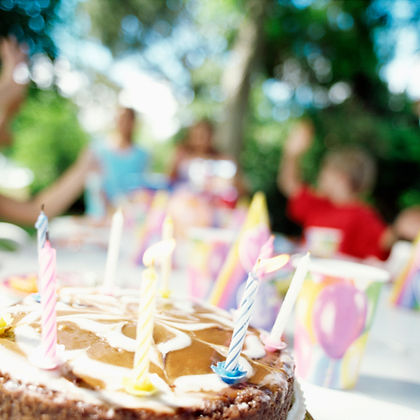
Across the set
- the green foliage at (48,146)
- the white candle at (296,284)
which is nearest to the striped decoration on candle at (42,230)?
the white candle at (296,284)

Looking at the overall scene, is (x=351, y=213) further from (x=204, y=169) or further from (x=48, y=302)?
(x=48, y=302)

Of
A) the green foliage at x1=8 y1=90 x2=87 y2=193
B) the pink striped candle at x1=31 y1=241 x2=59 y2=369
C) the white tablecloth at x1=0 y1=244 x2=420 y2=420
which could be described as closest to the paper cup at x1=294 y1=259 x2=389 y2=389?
the white tablecloth at x1=0 y1=244 x2=420 y2=420

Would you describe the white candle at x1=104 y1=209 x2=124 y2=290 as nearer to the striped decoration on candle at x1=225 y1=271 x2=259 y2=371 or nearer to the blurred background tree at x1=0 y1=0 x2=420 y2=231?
the striped decoration on candle at x1=225 y1=271 x2=259 y2=371

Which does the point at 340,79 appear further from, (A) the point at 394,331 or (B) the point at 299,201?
(A) the point at 394,331

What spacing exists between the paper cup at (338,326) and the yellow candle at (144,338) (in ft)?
1.61

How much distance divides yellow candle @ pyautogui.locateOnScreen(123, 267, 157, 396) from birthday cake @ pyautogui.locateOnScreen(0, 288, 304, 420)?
12mm

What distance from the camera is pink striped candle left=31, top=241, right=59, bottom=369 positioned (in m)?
0.63

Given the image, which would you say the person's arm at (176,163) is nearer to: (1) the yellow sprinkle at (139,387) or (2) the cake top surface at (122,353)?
(2) the cake top surface at (122,353)

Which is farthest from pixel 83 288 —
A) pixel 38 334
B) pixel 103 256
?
pixel 103 256

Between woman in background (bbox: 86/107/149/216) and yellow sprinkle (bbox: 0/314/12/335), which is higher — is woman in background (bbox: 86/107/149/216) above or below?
above

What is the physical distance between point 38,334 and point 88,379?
6.1 inches

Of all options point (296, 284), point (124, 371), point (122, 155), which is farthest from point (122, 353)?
point (122, 155)

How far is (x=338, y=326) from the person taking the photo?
99 centimetres

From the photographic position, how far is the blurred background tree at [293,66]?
30.9ft
